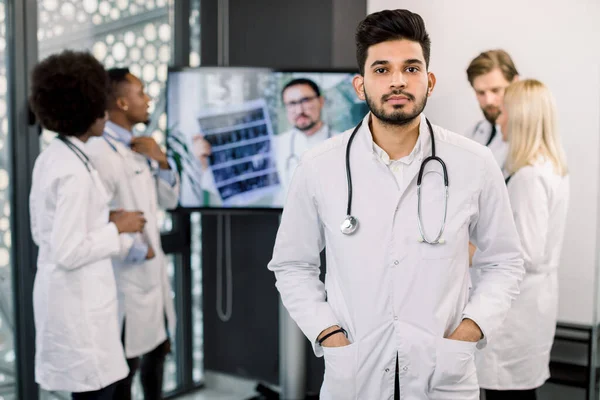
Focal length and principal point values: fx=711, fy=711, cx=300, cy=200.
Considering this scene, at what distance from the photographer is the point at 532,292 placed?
2494 millimetres

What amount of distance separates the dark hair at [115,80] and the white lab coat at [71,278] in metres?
0.53

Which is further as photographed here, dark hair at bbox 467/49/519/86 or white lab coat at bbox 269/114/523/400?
dark hair at bbox 467/49/519/86

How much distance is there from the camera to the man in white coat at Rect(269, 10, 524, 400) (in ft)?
5.55

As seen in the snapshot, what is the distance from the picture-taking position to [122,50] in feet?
11.2

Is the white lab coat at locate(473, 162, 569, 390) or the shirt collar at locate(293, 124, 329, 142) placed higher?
the shirt collar at locate(293, 124, 329, 142)

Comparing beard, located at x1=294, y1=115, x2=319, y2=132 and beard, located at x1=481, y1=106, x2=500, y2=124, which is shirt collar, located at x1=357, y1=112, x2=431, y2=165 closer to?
beard, located at x1=481, y1=106, x2=500, y2=124

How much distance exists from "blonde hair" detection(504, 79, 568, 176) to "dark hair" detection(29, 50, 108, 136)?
4.93 ft

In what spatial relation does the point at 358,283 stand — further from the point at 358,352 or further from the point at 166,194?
the point at 166,194

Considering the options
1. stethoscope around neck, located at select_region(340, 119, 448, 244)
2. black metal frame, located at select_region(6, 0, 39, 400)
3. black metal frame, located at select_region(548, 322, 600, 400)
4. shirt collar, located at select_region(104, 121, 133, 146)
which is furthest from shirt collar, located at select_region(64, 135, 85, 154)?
black metal frame, located at select_region(548, 322, 600, 400)

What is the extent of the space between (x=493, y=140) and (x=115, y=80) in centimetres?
156

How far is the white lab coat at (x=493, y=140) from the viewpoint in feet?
8.55

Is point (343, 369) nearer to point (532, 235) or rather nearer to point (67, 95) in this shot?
point (532, 235)

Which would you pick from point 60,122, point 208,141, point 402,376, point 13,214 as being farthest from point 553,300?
point 13,214

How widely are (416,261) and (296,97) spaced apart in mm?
1634
